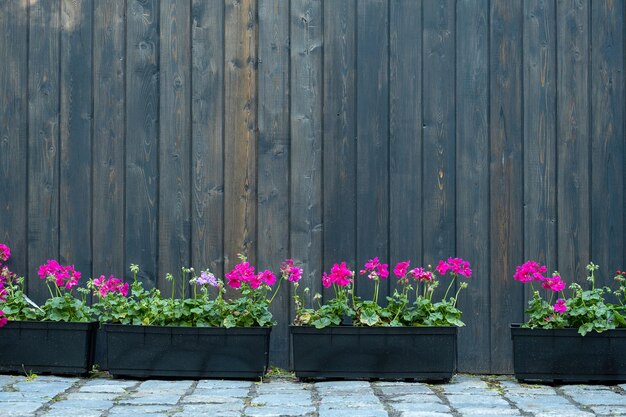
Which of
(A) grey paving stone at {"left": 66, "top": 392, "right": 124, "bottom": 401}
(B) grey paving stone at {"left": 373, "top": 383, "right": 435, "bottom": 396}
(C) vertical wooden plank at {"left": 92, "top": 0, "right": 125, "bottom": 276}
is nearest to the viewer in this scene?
(A) grey paving stone at {"left": 66, "top": 392, "right": 124, "bottom": 401}

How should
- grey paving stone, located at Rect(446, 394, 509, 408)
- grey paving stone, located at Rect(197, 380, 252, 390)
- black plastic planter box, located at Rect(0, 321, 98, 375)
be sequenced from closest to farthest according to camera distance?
grey paving stone, located at Rect(446, 394, 509, 408) → grey paving stone, located at Rect(197, 380, 252, 390) → black plastic planter box, located at Rect(0, 321, 98, 375)

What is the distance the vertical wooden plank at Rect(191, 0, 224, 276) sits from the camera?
4520mm

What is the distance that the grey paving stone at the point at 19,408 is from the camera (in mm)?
3377

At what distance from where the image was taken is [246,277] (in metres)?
4.18

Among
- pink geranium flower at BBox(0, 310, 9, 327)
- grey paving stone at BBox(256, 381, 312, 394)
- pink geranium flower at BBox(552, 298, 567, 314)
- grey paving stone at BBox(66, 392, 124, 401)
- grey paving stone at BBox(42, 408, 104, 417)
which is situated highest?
pink geranium flower at BBox(552, 298, 567, 314)

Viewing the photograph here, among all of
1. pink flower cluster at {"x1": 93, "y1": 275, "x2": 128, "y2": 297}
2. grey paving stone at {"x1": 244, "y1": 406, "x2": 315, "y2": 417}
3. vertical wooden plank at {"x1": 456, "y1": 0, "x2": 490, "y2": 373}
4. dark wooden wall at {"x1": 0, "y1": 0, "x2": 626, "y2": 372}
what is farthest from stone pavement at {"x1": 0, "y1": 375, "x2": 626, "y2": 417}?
dark wooden wall at {"x1": 0, "y1": 0, "x2": 626, "y2": 372}

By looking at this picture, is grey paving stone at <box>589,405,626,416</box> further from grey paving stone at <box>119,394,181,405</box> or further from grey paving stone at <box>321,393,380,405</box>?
grey paving stone at <box>119,394,181,405</box>

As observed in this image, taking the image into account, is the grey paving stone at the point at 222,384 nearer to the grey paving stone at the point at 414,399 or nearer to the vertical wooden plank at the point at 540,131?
the grey paving stone at the point at 414,399

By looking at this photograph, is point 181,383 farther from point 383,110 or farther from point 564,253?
point 564,253

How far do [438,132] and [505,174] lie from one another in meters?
0.35

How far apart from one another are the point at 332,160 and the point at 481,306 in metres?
0.91

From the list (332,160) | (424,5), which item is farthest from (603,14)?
(332,160)

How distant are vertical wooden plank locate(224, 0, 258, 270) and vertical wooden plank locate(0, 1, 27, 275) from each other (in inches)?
35.6

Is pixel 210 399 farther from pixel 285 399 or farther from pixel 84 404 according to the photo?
pixel 84 404
